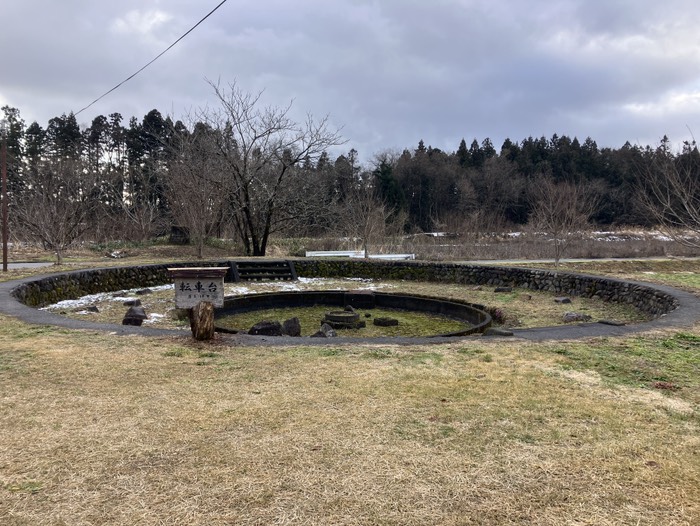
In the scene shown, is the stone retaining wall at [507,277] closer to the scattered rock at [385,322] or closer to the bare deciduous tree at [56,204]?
the scattered rock at [385,322]

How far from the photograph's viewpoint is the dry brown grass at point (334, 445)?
2.24 meters

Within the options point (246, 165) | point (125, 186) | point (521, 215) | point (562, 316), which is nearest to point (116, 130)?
point (125, 186)

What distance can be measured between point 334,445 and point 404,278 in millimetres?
13271

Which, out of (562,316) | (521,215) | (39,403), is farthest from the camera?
(521,215)

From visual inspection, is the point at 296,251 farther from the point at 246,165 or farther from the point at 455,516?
the point at 455,516

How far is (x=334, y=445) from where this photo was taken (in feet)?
9.46

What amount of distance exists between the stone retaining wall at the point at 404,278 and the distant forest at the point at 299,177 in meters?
4.58

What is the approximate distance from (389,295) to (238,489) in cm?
→ 969

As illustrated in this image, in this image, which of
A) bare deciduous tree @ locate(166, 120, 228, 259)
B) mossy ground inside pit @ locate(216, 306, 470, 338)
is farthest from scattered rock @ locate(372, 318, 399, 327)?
bare deciduous tree @ locate(166, 120, 228, 259)

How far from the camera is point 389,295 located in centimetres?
1195

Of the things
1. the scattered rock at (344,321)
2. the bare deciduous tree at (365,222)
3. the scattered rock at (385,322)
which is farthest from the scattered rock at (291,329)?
the bare deciduous tree at (365,222)

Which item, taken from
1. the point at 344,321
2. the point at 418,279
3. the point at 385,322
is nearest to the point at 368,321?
the point at 385,322

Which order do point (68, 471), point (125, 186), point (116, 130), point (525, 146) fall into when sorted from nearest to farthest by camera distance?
point (68, 471), point (125, 186), point (116, 130), point (525, 146)

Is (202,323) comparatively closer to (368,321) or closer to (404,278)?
(368,321)
